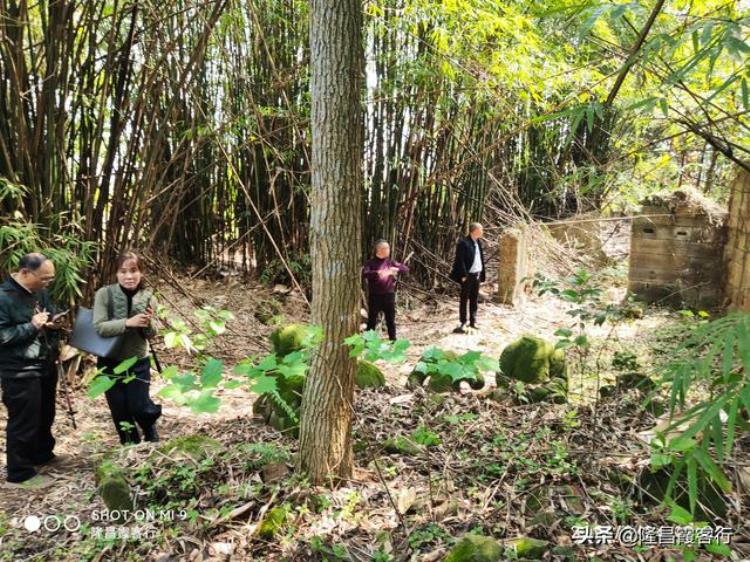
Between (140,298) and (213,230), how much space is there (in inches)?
151

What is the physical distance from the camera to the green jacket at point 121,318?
→ 278 cm

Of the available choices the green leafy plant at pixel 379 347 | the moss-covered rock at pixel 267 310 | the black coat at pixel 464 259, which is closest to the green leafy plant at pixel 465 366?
the green leafy plant at pixel 379 347

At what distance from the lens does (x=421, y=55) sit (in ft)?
16.9

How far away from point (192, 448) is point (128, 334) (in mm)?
731

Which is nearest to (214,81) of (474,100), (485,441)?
(474,100)

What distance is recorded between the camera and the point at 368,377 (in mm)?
3637

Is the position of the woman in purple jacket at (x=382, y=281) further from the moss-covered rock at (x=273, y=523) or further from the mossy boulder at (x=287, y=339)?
the moss-covered rock at (x=273, y=523)

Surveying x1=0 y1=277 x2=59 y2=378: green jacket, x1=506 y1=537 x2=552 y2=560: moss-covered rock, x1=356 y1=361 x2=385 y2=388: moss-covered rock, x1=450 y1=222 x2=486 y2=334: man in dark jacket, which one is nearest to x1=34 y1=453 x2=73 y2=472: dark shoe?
x1=0 y1=277 x2=59 y2=378: green jacket

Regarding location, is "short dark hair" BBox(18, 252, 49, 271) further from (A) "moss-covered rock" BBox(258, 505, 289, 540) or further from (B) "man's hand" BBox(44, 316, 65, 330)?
(A) "moss-covered rock" BBox(258, 505, 289, 540)

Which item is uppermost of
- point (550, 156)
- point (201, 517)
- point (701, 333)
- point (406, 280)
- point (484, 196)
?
point (550, 156)

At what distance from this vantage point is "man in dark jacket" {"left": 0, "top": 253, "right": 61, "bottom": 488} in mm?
2623

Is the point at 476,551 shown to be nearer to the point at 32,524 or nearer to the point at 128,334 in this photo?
the point at 32,524

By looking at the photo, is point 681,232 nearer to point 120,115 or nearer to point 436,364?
point 436,364

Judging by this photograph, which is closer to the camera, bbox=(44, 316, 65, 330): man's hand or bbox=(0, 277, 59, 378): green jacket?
bbox=(0, 277, 59, 378): green jacket
